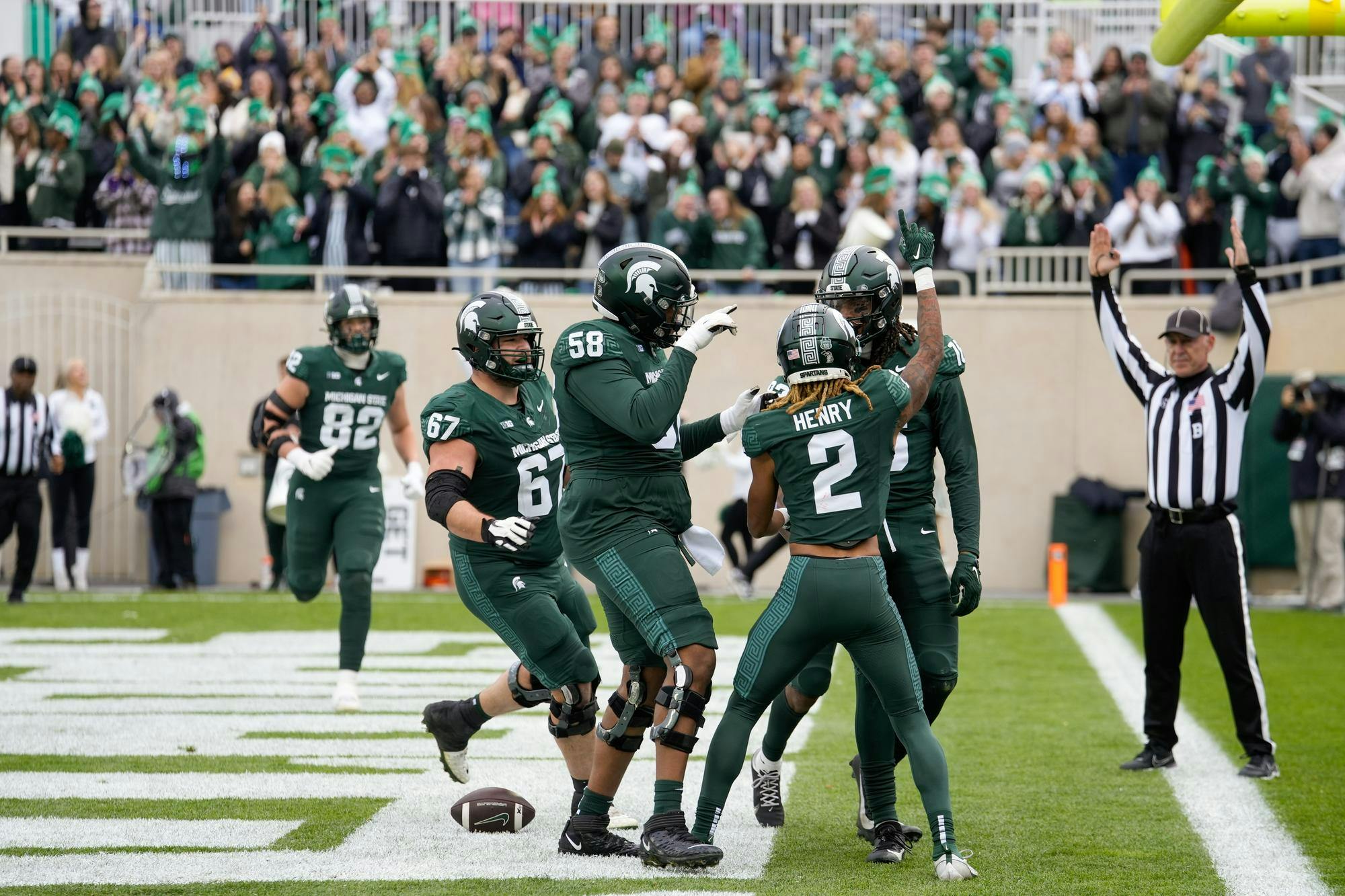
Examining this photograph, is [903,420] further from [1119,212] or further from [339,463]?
[1119,212]

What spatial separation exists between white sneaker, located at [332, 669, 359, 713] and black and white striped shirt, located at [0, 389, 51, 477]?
6.17 m

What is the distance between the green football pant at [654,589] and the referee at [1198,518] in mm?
2539

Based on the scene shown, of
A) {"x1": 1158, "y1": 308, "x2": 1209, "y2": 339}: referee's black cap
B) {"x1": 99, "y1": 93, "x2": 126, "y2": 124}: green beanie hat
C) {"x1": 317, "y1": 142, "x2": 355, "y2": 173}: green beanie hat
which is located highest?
{"x1": 99, "y1": 93, "x2": 126, "y2": 124}: green beanie hat

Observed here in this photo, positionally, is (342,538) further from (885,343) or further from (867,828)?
(885,343)

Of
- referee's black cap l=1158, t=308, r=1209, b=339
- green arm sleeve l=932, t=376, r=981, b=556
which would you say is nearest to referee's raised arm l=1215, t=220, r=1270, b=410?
referee's black cap l=1158, t=308, r=1209, b=339

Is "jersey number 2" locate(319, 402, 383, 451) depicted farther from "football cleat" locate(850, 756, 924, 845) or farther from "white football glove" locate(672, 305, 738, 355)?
"white football glove" locate(672, 305, 738, 355)

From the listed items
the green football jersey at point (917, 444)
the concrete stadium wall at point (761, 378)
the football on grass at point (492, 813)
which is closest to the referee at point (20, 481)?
the concrete stadium wall at point (761, 378)

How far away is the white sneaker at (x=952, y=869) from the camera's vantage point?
485cm

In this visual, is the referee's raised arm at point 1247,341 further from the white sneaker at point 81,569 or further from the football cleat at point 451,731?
the white sneaker at point 81,569

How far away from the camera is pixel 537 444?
5801 mm

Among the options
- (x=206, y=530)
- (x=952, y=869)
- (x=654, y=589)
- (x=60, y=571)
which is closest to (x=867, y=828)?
(x=952, y=869)

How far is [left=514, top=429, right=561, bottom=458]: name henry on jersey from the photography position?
5.74m

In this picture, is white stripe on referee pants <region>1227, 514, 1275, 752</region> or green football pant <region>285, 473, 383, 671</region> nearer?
white stripe on referee pants <region>1227, 514, 1275, 752</region>

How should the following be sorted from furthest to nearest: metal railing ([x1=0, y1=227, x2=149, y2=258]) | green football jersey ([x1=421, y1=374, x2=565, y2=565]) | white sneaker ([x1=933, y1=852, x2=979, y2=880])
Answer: metal railing ([x1=0, y1=227, x2=149, y2=258]) → green football jersey ([x1=421, y1=374, x2=565, y2=565]) → white sneaker ([x1=933, y1=852, x2=979, y2=880])
